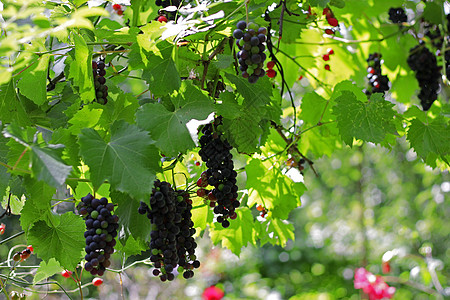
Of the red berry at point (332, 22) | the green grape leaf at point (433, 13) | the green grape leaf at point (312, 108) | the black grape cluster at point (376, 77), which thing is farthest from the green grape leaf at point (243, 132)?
the green grape leaf at point (433, 13)

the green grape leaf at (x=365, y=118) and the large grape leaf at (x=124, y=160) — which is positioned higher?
the large grape leaf at (x=124, y=160)

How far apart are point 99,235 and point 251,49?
1.56 feet

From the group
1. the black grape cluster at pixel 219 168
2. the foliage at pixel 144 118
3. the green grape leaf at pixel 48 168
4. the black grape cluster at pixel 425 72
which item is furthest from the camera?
the black grape cluster at pixel 425 72

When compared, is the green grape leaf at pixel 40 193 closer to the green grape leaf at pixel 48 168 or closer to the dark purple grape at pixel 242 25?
the green grape leaf at pixel 48 168

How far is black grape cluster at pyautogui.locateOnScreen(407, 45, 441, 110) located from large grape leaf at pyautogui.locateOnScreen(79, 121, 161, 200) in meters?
1.20

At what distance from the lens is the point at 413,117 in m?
1.55

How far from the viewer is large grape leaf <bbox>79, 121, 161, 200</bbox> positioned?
0.83 metres

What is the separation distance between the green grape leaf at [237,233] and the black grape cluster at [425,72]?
0.78m

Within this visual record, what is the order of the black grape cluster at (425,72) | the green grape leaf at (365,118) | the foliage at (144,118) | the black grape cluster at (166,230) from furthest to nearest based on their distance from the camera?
the black grape cluster at (425,72), the green grape leaf at (365,118), the black grape cluster at (166,230), the foliage at (144,118)

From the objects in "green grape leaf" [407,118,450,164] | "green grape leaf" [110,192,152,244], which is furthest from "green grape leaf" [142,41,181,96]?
"green grape leaf" [407,118,450,164]

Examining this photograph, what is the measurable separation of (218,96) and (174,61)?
188mm

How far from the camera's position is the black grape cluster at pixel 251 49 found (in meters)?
0.91

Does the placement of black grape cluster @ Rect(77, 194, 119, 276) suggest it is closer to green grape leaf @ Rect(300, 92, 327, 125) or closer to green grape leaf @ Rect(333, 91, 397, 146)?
green grape leaf @ Rect(333, 91, 397, 146)

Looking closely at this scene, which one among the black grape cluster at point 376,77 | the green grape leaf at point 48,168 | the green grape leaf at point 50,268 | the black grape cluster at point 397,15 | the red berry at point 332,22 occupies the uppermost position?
the green grape leaf at point 48,168
